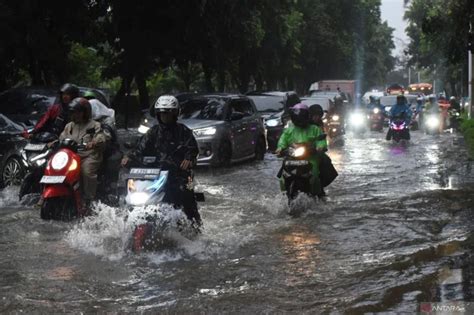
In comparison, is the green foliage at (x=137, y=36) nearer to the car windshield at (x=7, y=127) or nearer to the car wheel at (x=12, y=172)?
the car windshield at (x=7, y=127)

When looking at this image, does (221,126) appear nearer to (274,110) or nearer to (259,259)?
(274,110)

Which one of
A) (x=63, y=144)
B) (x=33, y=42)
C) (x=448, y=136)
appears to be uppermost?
(x=33, y=42)

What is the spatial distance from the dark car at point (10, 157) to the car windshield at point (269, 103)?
12.0 m

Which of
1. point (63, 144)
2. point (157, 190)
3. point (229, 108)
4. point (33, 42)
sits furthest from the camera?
point (33, 42)

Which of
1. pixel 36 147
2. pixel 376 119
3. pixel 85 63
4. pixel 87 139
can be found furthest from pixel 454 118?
pixel 87 139

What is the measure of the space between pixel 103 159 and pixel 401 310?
4.68m

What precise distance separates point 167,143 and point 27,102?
7.72 metres

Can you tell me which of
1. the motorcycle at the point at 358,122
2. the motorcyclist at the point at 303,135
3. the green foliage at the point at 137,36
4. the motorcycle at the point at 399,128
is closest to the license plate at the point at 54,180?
the motorcyclist at the point at 303,135

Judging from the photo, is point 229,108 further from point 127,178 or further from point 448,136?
point 448,136

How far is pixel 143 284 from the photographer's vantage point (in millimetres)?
6336

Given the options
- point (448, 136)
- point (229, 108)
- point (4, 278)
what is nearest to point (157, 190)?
point (4, 278)

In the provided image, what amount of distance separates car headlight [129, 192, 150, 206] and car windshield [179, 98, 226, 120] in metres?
9.17

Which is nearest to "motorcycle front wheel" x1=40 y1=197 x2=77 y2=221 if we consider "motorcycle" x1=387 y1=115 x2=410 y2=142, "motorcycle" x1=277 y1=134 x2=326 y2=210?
"motorcycle" x1=277 y1=134 x2=326 y2=210

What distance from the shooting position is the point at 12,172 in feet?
37.4
